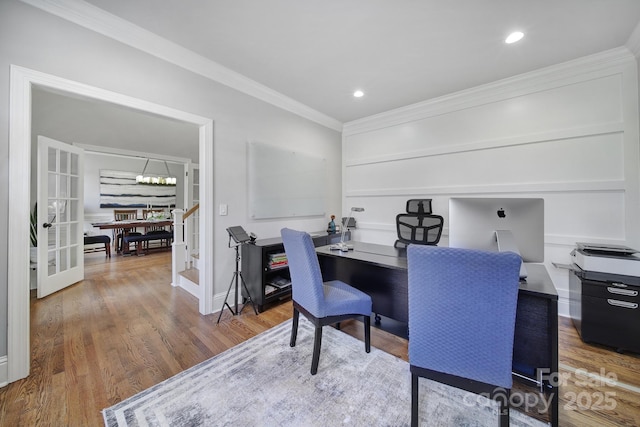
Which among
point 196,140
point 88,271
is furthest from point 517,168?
point 88,271

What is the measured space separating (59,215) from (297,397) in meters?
4.02

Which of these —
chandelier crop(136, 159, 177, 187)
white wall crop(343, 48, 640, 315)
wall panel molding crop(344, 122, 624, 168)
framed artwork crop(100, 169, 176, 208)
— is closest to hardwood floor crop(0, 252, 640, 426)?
white wall crop(343, 48, 640, 315)

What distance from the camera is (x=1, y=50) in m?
1.55

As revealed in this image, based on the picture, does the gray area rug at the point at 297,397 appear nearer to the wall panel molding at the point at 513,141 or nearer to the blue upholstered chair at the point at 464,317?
the blue upholstered chair at the point at 464,317

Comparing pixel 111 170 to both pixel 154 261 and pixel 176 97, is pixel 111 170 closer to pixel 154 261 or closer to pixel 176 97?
pixel 154 261

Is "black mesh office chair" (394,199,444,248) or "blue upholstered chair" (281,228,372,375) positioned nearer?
"blue upholstered chair" (281,228,372,375)

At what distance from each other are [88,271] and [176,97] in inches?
→ 153

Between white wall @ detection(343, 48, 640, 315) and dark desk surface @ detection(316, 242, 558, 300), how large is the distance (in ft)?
4.34

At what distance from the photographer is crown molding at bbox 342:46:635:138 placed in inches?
93.0

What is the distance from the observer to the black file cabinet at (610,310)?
1.90 metres

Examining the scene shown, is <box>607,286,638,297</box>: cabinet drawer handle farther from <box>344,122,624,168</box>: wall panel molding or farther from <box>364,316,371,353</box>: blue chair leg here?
<box>364,316,371,353</box>: blue chair leg

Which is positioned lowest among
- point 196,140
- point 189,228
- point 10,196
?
point 189,228

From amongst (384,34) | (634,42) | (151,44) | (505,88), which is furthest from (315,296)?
(634,42)

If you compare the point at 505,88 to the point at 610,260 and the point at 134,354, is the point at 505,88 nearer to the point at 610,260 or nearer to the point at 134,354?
the point at 610,260
